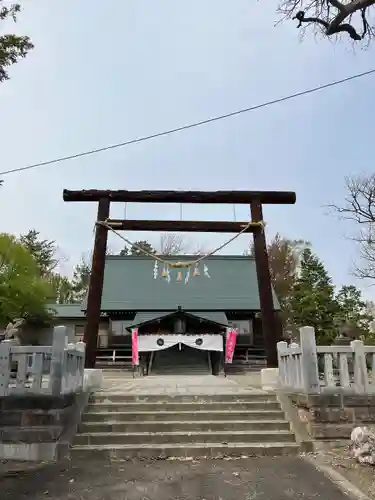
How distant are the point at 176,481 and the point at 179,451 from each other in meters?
1.26

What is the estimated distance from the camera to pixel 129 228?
1120 centimetres

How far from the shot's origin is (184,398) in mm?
7793

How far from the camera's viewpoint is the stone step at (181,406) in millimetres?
Result: 7426

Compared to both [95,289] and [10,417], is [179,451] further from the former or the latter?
[95,289]

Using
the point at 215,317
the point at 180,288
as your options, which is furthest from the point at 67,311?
the point at 215,317

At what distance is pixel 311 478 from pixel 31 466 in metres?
3.91

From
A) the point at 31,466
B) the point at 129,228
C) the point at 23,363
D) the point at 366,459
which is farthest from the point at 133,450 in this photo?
the point at 129,228

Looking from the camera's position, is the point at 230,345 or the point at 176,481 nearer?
the point at 176,481

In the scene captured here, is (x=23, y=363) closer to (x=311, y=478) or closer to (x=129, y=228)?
(x=311, y=478)

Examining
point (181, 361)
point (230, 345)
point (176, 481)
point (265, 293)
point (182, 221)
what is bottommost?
point (176, 481)

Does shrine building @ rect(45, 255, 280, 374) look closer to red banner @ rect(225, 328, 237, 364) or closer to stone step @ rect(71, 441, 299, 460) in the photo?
red banner @ rect(225, 328, 237, 364)

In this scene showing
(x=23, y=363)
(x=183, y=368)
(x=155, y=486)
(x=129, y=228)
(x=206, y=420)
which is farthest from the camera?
(x=183, y=368)

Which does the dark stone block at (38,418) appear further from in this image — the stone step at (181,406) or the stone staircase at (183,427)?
the stone step at (181,406)

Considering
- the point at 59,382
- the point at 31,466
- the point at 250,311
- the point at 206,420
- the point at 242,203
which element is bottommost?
the point at 31,466
